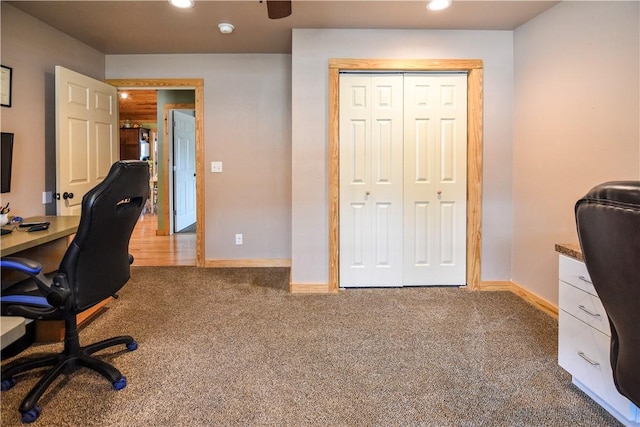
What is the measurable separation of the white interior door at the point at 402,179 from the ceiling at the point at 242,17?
0.46m

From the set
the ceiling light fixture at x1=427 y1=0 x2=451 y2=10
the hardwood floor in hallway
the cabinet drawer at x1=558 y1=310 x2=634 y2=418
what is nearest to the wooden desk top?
the hardwood floor in hallway

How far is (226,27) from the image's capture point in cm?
325

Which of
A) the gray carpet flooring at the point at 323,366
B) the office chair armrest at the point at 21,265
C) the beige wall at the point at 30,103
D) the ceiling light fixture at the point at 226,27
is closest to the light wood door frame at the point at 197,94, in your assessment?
the beige wall at the point at 30,103

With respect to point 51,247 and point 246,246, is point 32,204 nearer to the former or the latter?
point 51,247

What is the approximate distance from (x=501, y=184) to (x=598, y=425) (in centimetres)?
219

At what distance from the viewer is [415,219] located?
3.46 metres

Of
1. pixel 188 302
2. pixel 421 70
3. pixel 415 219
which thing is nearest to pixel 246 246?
pixel 188 302

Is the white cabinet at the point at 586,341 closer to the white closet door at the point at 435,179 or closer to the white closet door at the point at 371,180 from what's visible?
the white closet door at the point at 435,179

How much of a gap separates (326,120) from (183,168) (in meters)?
4.08

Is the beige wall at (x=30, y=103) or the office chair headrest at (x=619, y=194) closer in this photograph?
the office chair headrest at (x=619, y=194)

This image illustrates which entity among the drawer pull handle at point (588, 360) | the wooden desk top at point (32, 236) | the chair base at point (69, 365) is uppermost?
the wooden desk top at point (32, 236)

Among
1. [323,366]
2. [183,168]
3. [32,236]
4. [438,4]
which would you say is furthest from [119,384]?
[183,168]

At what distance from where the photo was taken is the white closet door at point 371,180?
3.35 metres

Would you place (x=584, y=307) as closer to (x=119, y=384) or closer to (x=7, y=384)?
(x=119, y=384)
